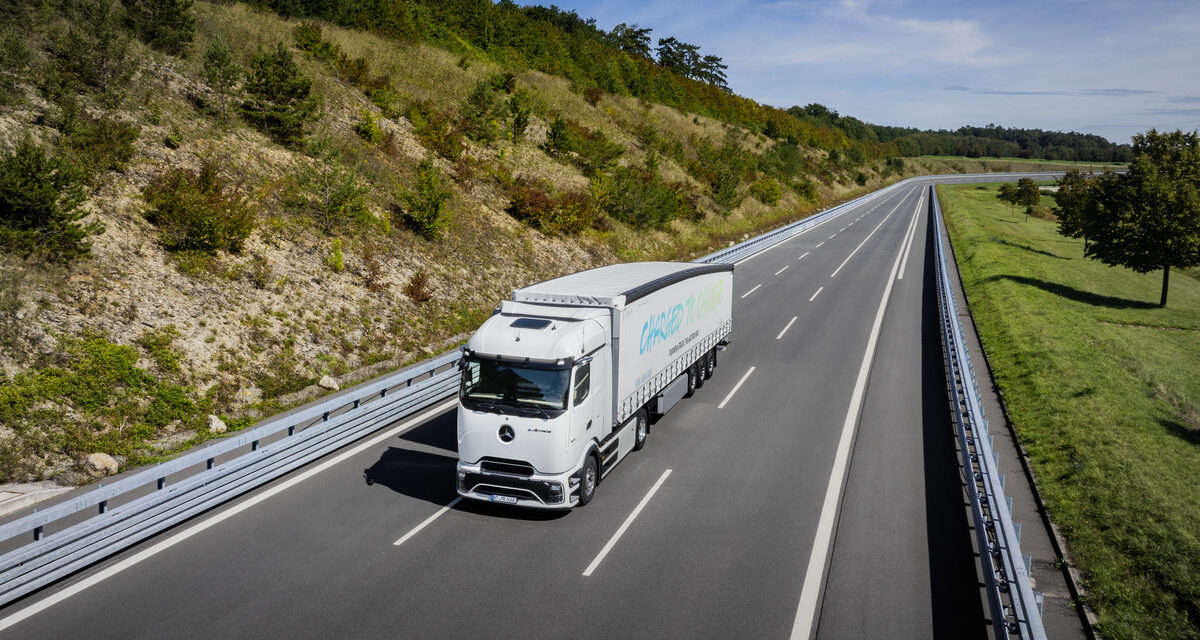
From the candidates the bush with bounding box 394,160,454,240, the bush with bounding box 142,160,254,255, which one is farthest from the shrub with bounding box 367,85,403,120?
the bush with bounding box 142,160,254,255

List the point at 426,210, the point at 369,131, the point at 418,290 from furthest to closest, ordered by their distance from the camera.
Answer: the point at 369,131 < the point at 426,210 < the point at 418,290

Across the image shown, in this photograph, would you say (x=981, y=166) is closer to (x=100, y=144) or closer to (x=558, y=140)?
Answer: (x=558, y=140)

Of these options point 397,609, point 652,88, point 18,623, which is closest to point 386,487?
point 397,609

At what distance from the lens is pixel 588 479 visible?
419 inches

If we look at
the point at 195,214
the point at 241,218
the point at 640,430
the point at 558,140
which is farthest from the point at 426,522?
the point at 558,140

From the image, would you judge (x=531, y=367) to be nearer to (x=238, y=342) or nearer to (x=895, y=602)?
(x=895, y=602)

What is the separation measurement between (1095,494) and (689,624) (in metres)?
7.77

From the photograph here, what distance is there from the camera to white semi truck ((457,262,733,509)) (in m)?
9.85

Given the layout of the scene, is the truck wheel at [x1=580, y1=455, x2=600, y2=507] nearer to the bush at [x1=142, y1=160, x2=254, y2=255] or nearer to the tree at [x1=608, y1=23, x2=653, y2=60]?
the bush at [x1=142, y1=160, x2=254, y2=255]

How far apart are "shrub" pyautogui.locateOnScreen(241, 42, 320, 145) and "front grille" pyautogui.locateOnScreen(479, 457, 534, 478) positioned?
18.1 metres

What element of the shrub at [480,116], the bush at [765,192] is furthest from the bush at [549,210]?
the bush at [765,192]

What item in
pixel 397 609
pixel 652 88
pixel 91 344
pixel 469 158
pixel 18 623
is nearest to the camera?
pixel 18 623

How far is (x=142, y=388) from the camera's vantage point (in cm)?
1302

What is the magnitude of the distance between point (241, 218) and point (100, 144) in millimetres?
3896
